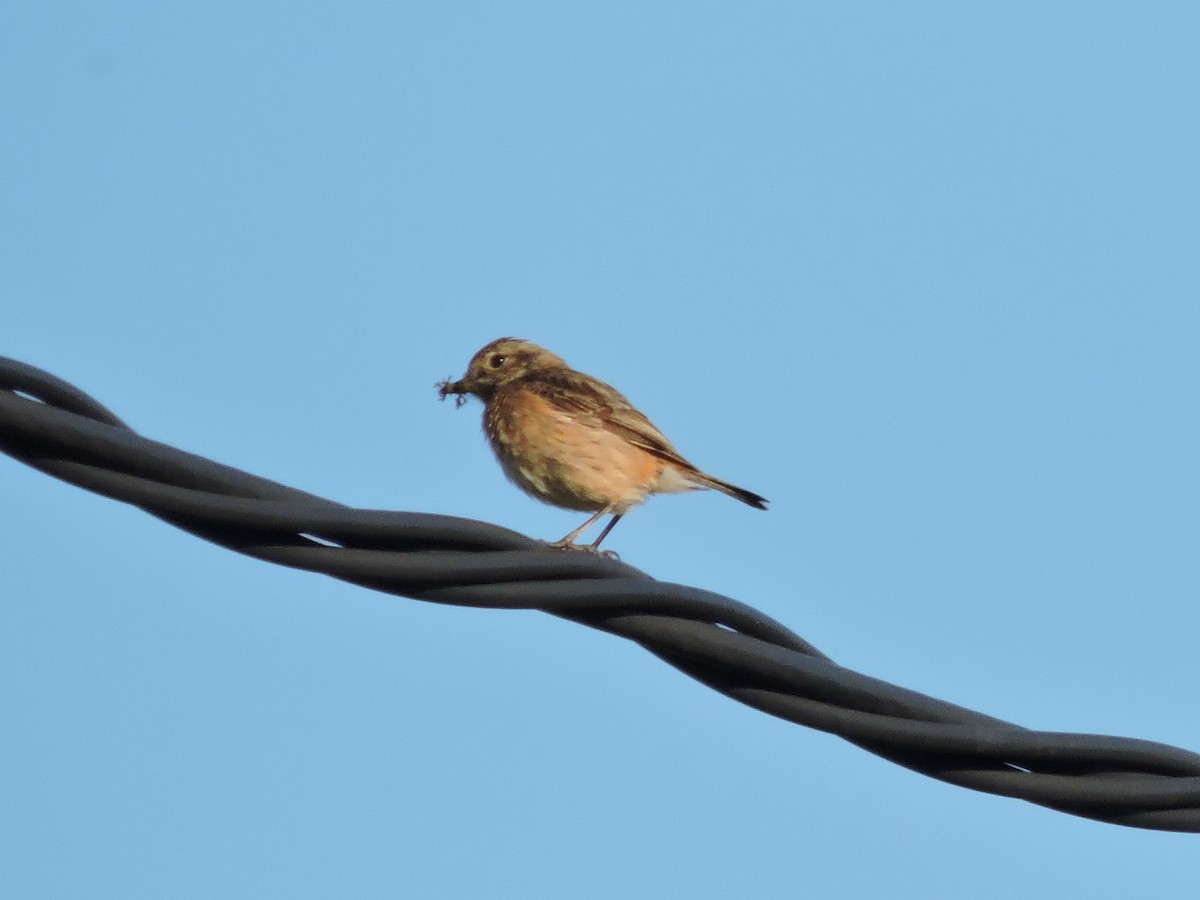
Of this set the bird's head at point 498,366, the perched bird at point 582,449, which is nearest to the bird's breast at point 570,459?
the perched bird at point 582,449

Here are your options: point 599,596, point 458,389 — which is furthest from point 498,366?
point 599,596

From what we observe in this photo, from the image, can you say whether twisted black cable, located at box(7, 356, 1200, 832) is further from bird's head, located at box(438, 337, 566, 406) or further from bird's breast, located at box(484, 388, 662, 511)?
bird's head, located at box(438, 337, 566, 406)

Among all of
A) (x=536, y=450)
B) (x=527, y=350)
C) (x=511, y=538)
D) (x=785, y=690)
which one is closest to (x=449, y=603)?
(x=511, y=538)

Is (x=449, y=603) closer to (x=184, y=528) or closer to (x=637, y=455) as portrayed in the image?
(x=184, y=528)

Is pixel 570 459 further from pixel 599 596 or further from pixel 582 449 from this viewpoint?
pixel 599 596

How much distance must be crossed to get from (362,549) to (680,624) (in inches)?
33.1

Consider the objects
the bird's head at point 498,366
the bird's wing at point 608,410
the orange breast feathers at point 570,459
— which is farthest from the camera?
the bird's head at point 498,366

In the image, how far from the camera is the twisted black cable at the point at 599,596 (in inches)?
162

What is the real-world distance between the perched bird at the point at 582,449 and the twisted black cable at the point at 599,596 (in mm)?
5140

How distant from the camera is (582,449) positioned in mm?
9977

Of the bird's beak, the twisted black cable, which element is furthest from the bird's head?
the twisted black cable

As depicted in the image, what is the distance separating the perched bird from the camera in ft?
32.8

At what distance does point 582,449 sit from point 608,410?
0.51 metres

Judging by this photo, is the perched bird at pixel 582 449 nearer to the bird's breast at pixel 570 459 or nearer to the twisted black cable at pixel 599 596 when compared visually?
the bird's breast at pixel 570 459
